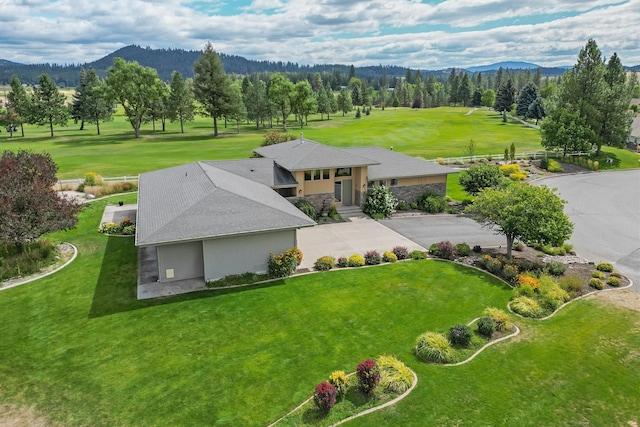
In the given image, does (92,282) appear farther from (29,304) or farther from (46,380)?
(46,380)

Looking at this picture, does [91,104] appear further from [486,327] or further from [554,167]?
[486,327]

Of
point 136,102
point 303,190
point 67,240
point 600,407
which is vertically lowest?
point 600,407

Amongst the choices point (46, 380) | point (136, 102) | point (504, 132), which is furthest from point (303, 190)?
point (504, 132)

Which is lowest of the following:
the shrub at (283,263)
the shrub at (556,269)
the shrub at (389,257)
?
the shrub at (556,269)

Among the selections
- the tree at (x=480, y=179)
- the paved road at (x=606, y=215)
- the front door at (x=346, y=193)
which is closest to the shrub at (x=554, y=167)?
the paved road at (x=606, y=215)

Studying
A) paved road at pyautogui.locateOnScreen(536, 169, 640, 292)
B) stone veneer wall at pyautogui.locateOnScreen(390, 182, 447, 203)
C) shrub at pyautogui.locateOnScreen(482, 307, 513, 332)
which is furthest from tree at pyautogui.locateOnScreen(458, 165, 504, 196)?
shrub at pyautogui.locateOnScreen(482, 307, 513, 332)

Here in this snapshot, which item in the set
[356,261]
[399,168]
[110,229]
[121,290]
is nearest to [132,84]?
[110,229]

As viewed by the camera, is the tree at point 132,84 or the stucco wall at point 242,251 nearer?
the stucco wall at point 242,251

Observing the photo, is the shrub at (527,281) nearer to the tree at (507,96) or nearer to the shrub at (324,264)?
the shrub at (324,264)
